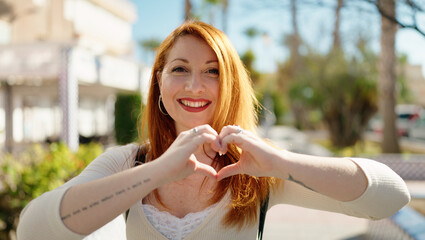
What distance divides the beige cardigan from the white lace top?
1.2 inches

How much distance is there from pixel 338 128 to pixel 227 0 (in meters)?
21.8

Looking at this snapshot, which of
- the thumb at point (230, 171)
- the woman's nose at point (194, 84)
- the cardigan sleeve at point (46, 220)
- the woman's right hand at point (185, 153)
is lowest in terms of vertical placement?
the cardigan sleeve at point (46, 220)

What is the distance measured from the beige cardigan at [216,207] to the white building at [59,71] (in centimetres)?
386

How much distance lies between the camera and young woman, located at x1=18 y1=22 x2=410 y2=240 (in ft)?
4.10

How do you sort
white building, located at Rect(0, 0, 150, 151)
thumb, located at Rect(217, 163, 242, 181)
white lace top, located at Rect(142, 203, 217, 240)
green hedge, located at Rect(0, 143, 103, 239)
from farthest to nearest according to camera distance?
white building, located at Rect(0, 0, 150, 151), green hedge, located at Rect(0, 143, 103, 239), white lace top, located at Rect(142, 203, 217, 240), thumb, located at Rect(217, 163, 242, 181)

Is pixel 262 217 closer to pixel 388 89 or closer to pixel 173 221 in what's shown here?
pixel 173 221

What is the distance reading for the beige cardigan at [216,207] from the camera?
48.7 inches

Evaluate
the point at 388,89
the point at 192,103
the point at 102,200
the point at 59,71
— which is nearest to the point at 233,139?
the point at 192,103

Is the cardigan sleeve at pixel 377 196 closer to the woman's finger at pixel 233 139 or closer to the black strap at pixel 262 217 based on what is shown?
the black strap at pixel 262 217

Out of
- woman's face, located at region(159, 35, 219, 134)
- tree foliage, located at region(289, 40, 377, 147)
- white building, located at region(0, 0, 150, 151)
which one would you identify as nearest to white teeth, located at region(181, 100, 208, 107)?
woman's face, located at region(159, 35, 219, 134)

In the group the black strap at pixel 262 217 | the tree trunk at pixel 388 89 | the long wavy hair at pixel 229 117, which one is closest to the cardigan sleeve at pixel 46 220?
the long wavy hair at pixel 229 117

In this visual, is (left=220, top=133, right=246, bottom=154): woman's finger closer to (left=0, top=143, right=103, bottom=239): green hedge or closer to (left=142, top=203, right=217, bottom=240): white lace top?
(left=142, top=203, right=217, bottom=240): white lace top

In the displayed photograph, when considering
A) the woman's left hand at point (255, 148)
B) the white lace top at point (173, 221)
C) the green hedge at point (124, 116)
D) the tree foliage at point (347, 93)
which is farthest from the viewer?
the green hedge at point (124, 116)

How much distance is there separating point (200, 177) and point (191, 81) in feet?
1.68
